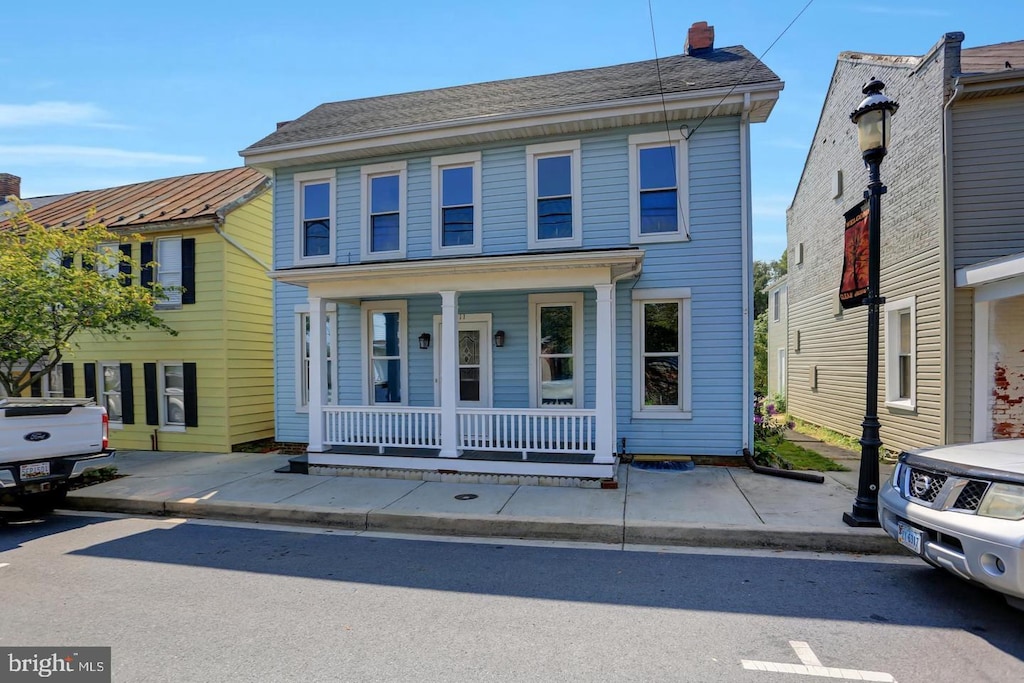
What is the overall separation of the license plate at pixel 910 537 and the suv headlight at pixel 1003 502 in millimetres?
447

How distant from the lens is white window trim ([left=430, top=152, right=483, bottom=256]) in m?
9.15

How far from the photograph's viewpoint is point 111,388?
36.2 feet

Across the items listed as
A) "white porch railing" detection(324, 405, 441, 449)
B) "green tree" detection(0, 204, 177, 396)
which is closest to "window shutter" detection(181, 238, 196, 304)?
"green tree" detection(0, 204, 177, 396)

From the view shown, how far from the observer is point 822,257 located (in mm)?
12258

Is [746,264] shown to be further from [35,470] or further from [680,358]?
[35,470]

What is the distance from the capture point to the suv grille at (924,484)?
12.7 feet

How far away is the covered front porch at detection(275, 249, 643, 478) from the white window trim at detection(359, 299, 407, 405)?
0.06ft

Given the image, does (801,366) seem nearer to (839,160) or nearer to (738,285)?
(839,160)

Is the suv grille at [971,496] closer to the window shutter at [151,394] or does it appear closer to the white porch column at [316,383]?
the white porch column at [316,383]

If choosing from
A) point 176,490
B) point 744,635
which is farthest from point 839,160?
point 176,490

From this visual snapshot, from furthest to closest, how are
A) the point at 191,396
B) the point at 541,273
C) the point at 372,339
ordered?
1. the point at 191,396
2. the point at 372,339
3. the point at 541,273

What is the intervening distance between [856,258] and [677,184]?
322 cm

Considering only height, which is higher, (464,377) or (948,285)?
(948,285)

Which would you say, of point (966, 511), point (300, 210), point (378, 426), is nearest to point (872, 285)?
point (966, 511)
